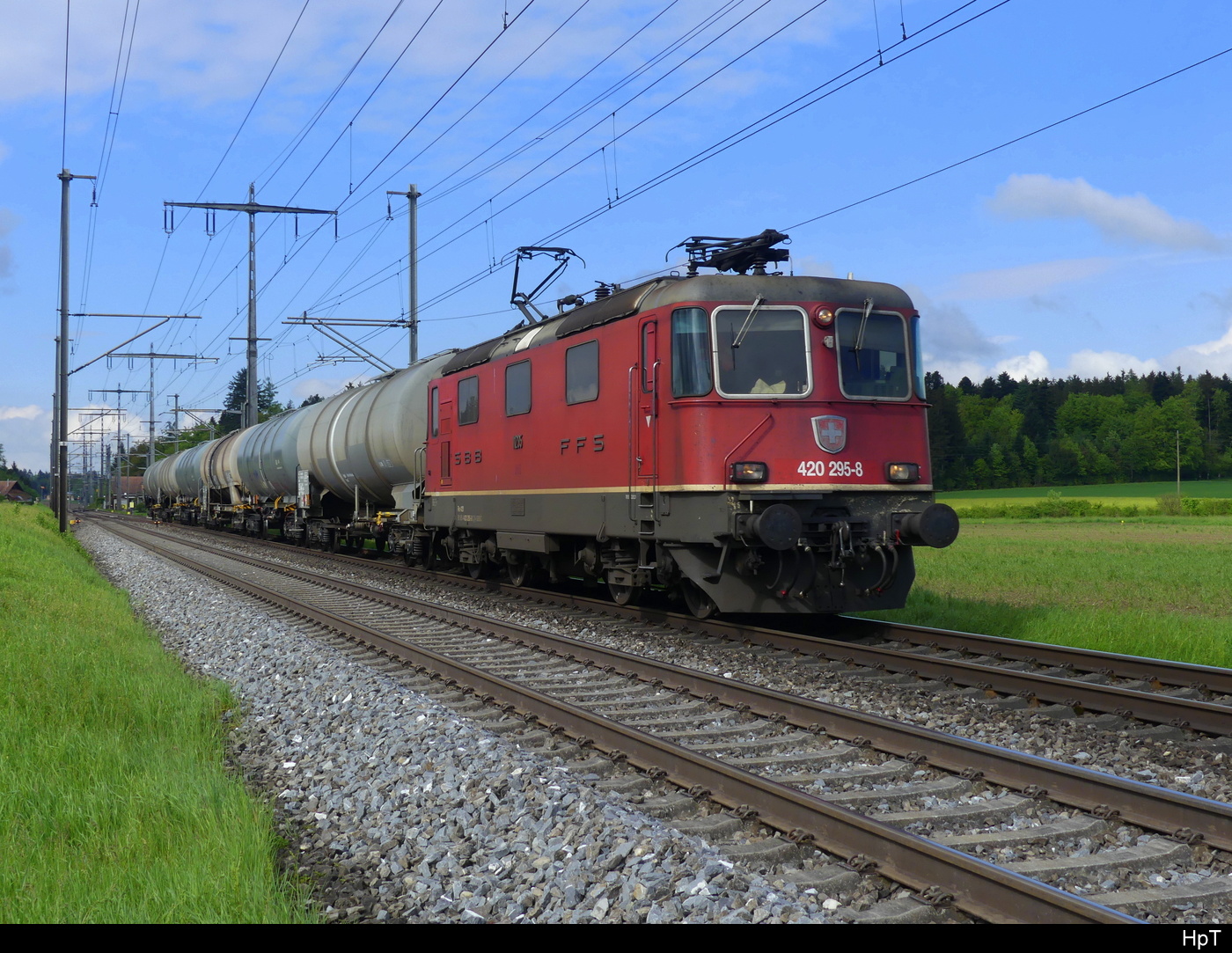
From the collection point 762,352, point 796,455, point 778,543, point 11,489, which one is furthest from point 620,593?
point 11,489

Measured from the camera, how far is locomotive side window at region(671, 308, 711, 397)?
1015 centimetres

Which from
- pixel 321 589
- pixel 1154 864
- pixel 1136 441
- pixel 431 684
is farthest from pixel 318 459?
pixel 1136 441

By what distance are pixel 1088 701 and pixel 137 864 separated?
5.99 meters

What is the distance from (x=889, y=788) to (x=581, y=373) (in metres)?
7.35

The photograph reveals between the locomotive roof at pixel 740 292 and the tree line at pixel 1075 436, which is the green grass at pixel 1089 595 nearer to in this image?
the locomotive roof at pixel 740 292

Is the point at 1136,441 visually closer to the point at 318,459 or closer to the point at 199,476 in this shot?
the point at 199,476

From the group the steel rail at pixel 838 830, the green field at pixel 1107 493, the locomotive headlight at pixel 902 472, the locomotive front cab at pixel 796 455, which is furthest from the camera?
the green field at pixel 1107 493

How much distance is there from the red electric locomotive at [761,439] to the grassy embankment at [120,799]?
4544mm

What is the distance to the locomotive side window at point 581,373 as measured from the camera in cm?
1178

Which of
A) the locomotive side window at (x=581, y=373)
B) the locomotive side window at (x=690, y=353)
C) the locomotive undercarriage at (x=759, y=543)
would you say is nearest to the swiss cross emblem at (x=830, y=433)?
the locomotive undercarriage at (x=759, y=543)

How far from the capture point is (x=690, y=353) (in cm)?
1021

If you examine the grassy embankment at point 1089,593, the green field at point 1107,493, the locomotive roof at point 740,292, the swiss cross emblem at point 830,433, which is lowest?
the grassy embankment at point 1089,593

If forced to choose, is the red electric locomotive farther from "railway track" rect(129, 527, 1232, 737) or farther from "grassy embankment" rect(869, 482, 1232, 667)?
"grassy embankment" rect(869, 482, 1232, 667)

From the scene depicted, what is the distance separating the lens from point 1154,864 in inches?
175
